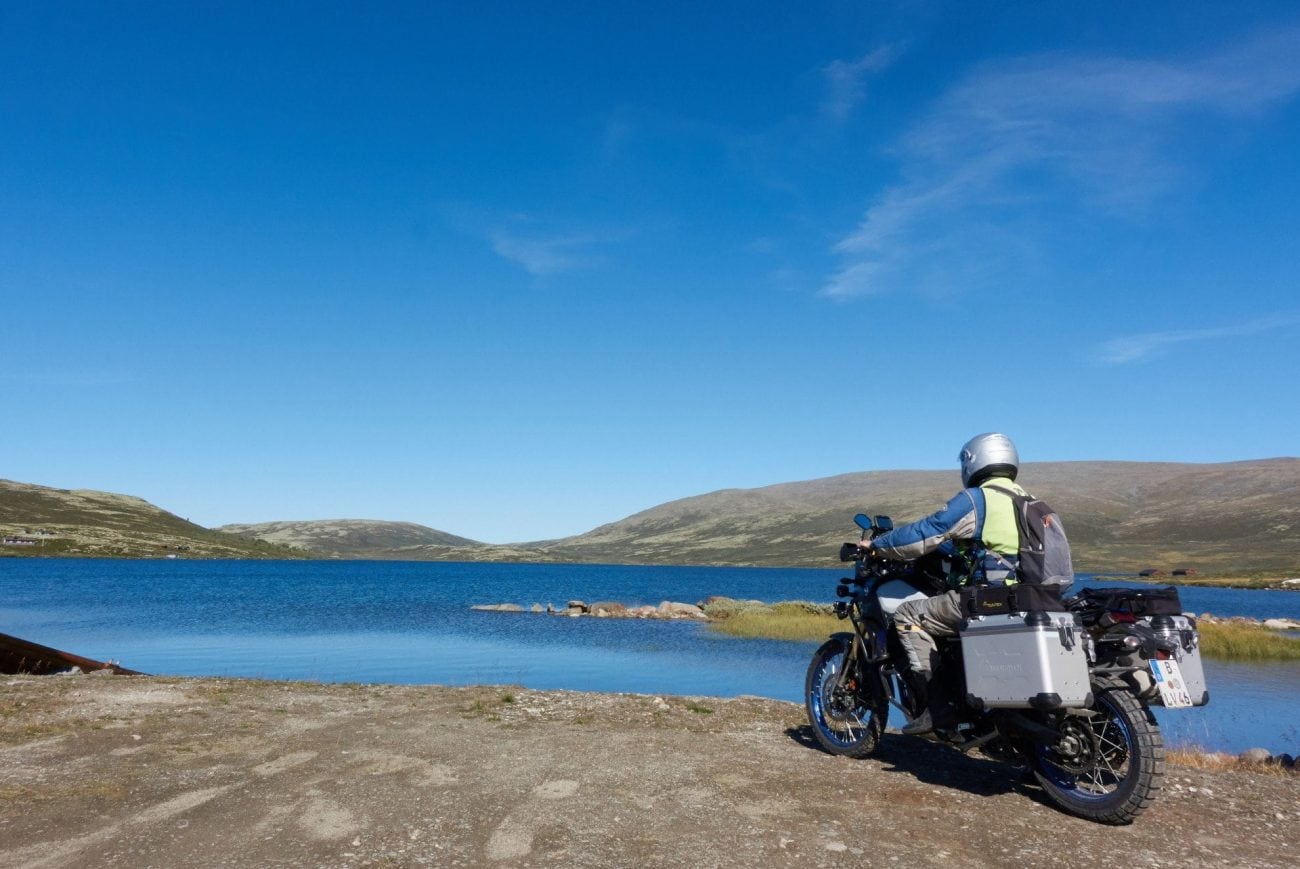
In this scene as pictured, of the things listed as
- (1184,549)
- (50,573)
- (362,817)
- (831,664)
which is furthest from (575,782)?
(1184,549)

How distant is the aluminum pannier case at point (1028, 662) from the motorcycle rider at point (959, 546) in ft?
1.63

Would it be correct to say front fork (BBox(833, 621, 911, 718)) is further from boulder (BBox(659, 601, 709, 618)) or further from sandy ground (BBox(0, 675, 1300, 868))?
boulder (BBox(659, 601, 709, 618))

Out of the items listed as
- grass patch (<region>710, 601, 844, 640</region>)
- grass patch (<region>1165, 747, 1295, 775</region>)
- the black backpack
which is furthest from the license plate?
grass patch (<region>710, 601, 844, 640</region>)

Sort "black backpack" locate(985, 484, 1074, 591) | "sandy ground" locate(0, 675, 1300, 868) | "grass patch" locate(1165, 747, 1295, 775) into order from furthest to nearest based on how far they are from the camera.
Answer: "grass patch" locate(1165, 747, 1295, 775)
"black backpack" locate(985, 484, 1074, 591)
"sandy ground" locate(0, 675, 1300, 868)

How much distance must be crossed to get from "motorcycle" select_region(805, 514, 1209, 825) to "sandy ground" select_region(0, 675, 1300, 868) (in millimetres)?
362

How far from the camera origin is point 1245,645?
37.8 metres

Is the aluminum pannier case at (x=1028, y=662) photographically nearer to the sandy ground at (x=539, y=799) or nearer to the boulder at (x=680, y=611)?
the sandy ground at (x=539, y=799)

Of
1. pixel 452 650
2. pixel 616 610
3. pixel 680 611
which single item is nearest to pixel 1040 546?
pixel 452 650

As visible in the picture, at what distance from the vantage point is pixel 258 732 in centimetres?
976

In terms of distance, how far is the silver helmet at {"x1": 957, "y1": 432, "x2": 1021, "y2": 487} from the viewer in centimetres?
759

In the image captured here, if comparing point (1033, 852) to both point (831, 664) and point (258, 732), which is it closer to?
point (831, 664)

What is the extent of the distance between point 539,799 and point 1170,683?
5214 millimetres

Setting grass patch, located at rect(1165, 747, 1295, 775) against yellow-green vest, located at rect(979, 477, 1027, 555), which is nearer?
yellow-green vest, located at rect(979, 477, 1027, 555)

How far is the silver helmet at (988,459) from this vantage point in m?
7.59
